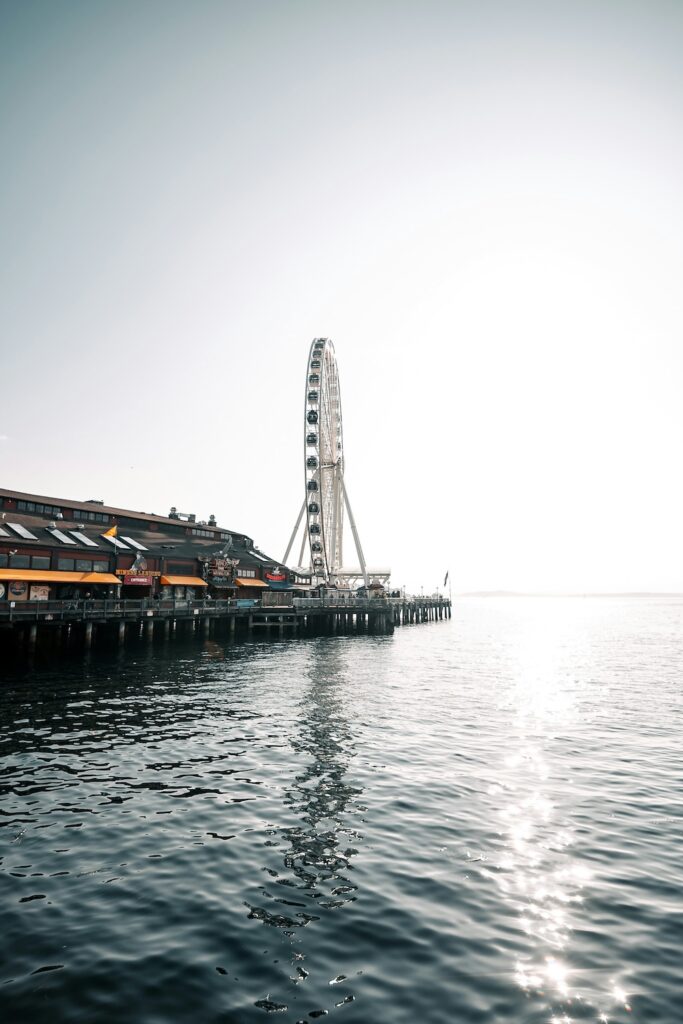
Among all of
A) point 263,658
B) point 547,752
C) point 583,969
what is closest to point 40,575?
point 263,658

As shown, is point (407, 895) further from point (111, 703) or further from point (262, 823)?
point (111, 703)

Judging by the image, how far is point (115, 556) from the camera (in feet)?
190

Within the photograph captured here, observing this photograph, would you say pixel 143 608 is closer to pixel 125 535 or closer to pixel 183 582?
pixel 183 582

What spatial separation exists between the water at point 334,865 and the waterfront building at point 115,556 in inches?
958

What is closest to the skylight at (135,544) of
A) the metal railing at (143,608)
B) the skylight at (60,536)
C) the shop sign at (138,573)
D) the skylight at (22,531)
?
the shop sign at (138,573)

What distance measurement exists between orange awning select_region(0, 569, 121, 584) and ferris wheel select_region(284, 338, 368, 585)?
3758cm

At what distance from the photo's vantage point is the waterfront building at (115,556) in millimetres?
49969

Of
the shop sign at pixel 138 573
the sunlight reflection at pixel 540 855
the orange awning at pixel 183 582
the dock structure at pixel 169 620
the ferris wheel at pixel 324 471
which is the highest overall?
the ferris wheel at pixel 324 471

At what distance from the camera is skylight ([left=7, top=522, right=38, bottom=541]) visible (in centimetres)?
5028

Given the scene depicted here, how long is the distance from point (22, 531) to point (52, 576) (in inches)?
195

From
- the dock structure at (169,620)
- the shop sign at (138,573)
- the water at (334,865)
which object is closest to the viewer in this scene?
the water at (334,865)

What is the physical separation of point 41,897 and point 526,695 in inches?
1197

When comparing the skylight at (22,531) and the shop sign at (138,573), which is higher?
the skylight at (22,531)

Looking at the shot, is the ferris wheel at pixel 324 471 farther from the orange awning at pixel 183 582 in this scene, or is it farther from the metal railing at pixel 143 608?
the orange awning at pixel 183 582
